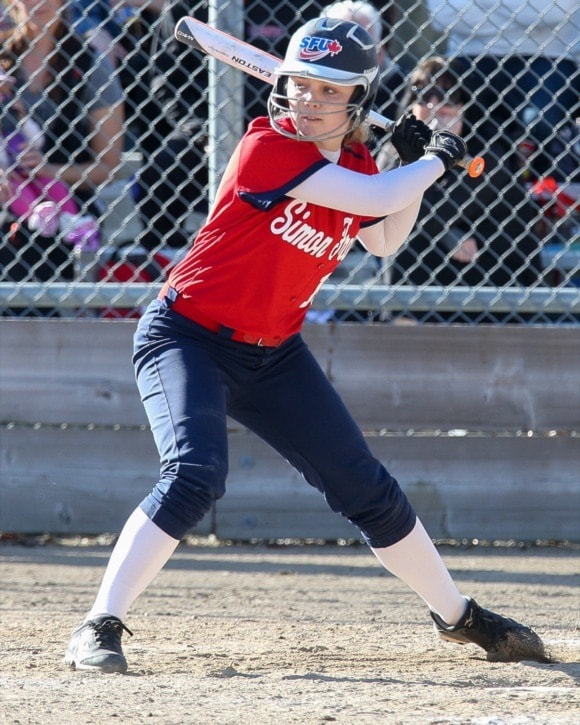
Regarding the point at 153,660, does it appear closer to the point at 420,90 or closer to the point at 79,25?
the point at 420,90

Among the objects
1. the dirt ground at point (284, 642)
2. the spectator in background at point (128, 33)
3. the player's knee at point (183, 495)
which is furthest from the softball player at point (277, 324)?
the spectator in background at point (128, 33)

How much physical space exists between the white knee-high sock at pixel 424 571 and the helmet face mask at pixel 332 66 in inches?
45.3

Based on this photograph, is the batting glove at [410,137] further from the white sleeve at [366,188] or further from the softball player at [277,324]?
the white sleeve at [366,188]

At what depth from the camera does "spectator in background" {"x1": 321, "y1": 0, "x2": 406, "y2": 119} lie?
15.8 ft

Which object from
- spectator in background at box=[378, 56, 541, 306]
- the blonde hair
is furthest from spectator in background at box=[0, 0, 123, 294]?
spectator in background at box=[378, 56, 541, 306]

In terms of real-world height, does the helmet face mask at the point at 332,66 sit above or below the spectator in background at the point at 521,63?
above

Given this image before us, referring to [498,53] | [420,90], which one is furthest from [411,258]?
[498,53]

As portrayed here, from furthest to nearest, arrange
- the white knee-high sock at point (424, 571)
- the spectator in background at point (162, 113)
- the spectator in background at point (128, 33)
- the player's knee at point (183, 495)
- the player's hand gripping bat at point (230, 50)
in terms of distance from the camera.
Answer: the spectator in background at point (128, 33)
the spectator in background at point (162, 113)
the player's hand gripping bat at point (230, 50)
the white knee-high sock at point (424, 571)
the player's knee at point (183, 495)

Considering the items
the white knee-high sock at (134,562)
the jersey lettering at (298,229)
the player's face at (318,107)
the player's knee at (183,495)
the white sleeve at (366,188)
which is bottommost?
the white knee-high sock at (134,562)

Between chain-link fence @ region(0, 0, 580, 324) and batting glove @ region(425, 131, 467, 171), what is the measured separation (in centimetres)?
162

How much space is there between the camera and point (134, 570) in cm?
294

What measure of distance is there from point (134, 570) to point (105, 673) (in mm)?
275

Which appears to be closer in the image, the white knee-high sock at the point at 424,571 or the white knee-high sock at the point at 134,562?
the white knee-high sock at the point at 134,562

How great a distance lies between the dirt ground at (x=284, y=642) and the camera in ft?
8.79
